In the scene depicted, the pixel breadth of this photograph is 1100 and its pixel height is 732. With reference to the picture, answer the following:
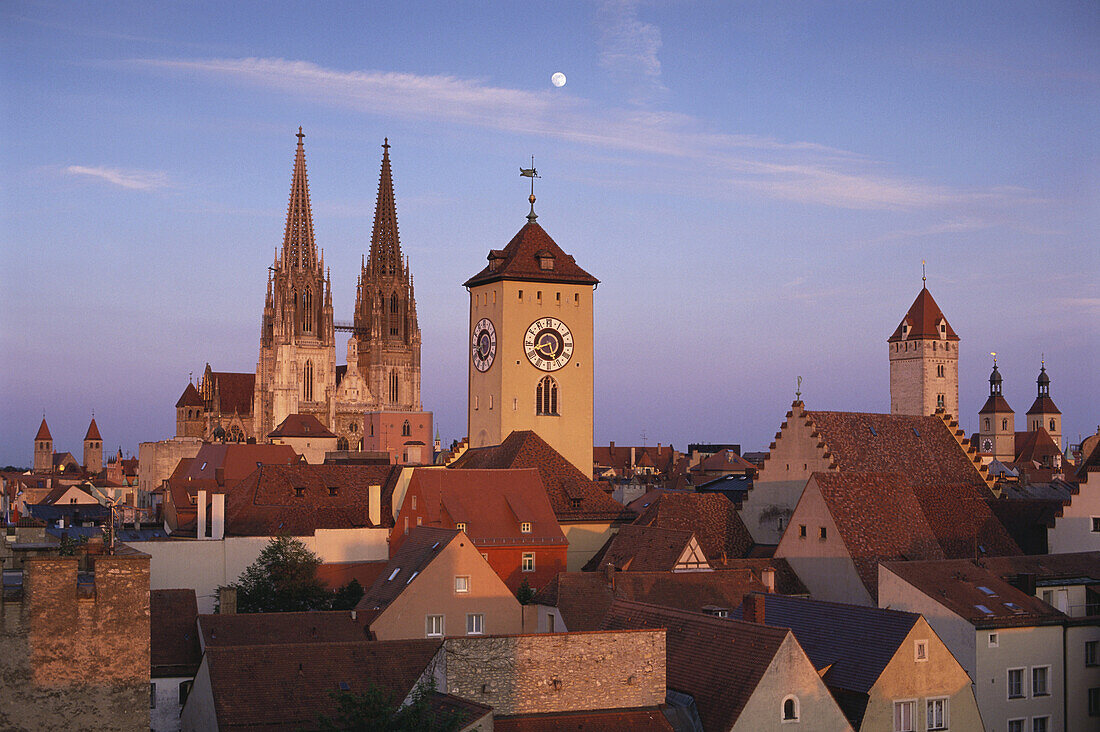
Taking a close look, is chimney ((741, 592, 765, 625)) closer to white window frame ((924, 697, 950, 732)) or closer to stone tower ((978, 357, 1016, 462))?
white window frame ((924, 697, 950, 732))

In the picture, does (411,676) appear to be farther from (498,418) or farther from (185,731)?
(498,418)

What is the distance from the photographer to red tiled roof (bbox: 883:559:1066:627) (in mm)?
33594

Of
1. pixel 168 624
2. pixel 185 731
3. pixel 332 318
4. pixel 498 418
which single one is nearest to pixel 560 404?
pixel 498 418

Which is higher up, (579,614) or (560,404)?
(560,404)

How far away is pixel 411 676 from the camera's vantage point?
2748 cm

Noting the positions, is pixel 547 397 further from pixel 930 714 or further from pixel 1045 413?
pixel 1045 413

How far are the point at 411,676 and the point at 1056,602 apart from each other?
695 inches

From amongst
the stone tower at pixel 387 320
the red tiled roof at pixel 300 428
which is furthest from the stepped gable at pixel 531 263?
the stone tower at pixel 387 320

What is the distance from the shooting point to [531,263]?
60.9 m

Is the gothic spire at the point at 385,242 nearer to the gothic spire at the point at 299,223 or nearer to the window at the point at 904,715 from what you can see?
the gothic spire at the point at 299,223

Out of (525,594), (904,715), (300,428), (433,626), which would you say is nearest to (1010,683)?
(904,715)

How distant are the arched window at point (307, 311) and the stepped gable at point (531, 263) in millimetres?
124080

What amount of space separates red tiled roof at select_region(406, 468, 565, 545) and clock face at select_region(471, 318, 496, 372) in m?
9.86

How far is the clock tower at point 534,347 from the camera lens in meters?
60.1
